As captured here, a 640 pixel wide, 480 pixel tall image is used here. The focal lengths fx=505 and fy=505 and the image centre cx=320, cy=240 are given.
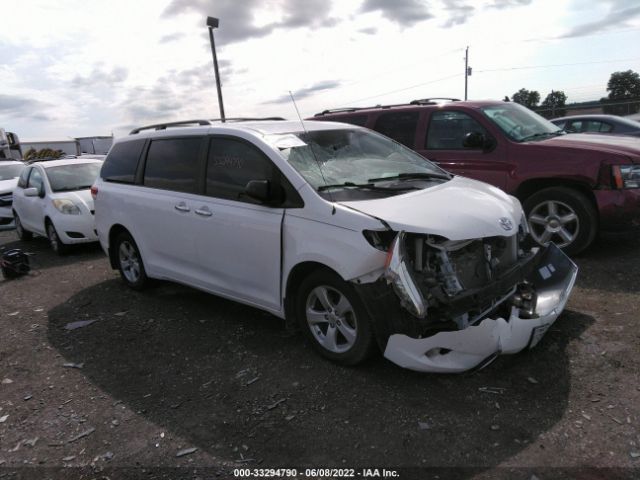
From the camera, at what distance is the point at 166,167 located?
5043mm

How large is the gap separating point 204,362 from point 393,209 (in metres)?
1.94

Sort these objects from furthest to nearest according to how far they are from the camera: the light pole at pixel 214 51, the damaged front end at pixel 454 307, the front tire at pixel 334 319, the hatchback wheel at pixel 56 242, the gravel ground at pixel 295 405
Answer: the light pole at pixel 214 51 → the hatchback wheel at pixel 56 242 → the front tire at pixel 334 319 → the damaged front end at pixel 454 307 → the gravel ground at pixel 295 405

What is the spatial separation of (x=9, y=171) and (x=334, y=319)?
1223 centimetres

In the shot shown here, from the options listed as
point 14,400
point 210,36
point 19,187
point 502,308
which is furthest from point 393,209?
point 210,36

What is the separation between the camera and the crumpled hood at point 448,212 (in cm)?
321

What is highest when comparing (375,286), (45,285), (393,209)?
(393,209)

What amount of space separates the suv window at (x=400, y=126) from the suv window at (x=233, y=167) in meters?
3.33

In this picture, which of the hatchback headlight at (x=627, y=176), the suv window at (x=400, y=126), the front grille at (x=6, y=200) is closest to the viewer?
the hatchback headlight at (x=627, y=176)

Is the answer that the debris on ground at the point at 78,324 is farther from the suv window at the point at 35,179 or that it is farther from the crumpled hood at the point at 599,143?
the crumpled hood at the point at 599,143

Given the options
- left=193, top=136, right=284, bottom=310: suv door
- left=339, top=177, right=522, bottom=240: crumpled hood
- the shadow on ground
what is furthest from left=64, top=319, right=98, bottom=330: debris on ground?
left=339, top=177, right=522, bottom=240: crumpled hood

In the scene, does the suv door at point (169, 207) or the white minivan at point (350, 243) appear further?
the suv door at point (169, 207)

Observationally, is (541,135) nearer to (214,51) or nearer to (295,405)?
(295,405)

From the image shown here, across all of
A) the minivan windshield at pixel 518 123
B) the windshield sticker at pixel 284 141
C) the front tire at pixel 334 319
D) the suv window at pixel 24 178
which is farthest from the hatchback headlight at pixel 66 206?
the minivan windshield at pixel 518 123

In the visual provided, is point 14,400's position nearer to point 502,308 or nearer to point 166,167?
point 166,167
